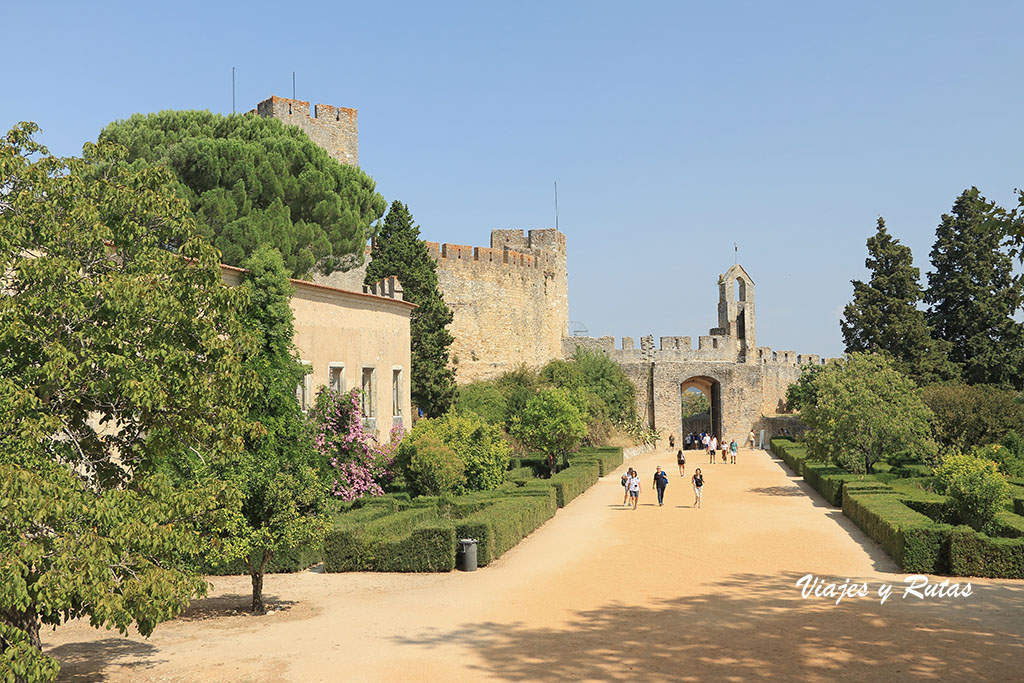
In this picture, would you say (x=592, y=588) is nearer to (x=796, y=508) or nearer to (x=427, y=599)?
(x=427, y=599)

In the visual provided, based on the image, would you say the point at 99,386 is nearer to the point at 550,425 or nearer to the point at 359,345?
the point at 359,345

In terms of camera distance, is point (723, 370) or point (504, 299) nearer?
point (504, 299)

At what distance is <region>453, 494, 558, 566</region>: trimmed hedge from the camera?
17469 millimetres

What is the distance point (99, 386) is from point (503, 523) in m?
11.2

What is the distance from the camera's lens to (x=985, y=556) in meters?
16.0

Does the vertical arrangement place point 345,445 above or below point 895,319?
below

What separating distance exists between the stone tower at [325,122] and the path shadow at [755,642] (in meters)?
30.6

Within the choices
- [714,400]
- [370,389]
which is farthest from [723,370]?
[370,389]

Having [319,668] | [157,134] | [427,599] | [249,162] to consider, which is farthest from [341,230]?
[319,668]

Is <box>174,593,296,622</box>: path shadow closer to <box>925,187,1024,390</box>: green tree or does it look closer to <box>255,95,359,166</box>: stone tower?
<box>255,95,359,166</box>: stone tower

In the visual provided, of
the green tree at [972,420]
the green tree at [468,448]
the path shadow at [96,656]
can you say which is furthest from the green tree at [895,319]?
the path shadow at [96,656]

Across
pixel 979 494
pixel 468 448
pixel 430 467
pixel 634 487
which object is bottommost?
pixel 634 487

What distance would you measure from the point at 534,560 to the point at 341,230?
16867 mm

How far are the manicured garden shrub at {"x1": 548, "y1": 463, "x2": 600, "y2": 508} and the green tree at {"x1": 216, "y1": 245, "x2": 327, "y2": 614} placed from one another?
7996mm
